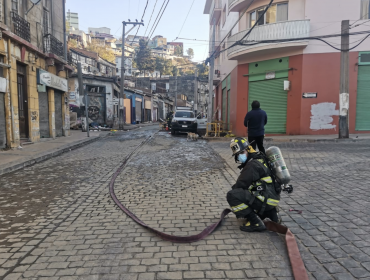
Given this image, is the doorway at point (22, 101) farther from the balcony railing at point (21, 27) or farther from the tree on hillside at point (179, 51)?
the tree on hillside at point (179, 51)

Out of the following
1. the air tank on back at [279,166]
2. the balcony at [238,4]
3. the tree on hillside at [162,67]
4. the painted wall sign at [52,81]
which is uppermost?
the tree on hillside at [162,67]

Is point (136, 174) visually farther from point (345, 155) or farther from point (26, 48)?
point (26, 48)

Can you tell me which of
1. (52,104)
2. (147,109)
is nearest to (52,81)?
(52,104)

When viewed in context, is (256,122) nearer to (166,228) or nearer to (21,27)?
(166,228)

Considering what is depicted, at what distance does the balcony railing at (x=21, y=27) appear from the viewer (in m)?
11.8

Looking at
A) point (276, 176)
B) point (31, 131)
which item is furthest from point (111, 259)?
point (31, 131)

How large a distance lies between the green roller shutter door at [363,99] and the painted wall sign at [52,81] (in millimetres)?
16354

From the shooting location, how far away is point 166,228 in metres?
3.72

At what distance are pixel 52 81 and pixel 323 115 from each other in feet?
49.2

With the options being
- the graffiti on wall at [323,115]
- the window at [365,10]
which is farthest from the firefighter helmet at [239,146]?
the window at [365,10]

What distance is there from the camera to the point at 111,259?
2.90 metres

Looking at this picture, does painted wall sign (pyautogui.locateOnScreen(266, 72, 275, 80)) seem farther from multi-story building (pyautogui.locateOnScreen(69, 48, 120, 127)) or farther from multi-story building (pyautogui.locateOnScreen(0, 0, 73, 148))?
multi-story building (pyautogui.locateOnScreen(69, 48, 120, 127))

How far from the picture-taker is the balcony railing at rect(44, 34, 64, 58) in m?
15.1

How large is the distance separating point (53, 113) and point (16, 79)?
14.0 ft
